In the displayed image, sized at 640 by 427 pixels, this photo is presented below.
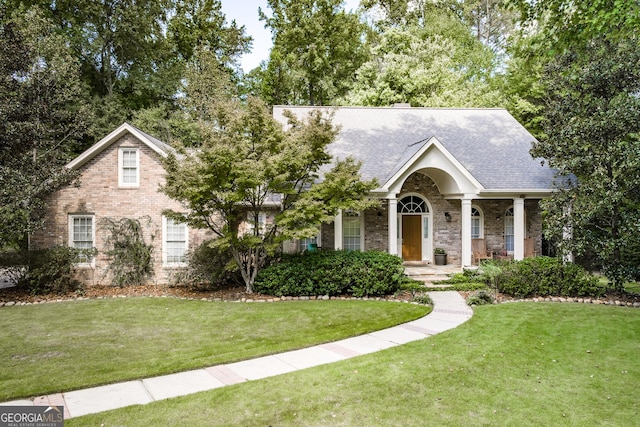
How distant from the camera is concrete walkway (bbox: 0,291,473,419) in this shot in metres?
5.04

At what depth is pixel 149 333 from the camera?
8.07 m

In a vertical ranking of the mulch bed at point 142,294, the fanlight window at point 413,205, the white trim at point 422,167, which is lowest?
the mulch bed at point 142,294

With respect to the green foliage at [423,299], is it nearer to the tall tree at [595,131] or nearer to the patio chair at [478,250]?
the tall tree at [595,131]

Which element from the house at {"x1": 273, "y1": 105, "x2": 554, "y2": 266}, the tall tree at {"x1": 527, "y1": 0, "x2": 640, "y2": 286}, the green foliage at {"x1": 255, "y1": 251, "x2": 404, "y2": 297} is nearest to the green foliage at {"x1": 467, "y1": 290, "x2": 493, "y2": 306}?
the green foliage at {"x1": 255, "y1": 251, "x2": 404, "y2": 297}

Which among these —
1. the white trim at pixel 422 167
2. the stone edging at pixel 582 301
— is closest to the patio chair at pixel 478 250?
the white trim at pixel 422 167

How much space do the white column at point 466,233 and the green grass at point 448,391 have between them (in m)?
6.10

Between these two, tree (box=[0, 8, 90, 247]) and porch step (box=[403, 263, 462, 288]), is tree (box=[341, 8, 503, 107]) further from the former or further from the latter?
tree (box=[0, 8, 90, 247])

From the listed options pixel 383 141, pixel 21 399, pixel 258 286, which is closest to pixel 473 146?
pixel 383 141

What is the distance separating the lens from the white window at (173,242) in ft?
45.3

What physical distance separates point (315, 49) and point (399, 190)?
18.4m

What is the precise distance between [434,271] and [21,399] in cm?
1188

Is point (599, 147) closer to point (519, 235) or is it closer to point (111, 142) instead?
point (519, 235)

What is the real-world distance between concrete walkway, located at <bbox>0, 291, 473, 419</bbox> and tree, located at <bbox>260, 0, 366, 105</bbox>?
22.4m

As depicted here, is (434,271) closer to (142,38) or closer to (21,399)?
(21,399)
